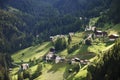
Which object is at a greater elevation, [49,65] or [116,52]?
[116,52]

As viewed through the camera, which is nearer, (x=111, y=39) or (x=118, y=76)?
(x=118, y=76)

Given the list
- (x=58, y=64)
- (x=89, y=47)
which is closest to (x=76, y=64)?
(x=58, y=64)

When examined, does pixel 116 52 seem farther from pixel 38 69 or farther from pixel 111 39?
pixel 111 39

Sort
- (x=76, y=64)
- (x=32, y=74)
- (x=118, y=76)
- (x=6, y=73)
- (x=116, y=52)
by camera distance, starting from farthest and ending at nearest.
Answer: (x=6, y=73) → (x=32, y=74) → (x=76, y=64) → (x=116, y=52) → (x=118, y=76)

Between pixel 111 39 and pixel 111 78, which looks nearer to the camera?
pixel 111 78

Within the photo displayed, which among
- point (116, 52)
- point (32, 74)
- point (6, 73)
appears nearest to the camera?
point (116, 52)

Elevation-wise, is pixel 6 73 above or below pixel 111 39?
below

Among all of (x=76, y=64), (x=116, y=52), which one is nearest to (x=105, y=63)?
(x=116, y=52)

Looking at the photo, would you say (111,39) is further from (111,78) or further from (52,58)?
(111,78)

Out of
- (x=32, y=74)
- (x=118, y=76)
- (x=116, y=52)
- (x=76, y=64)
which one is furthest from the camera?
(x=32, y=74)
